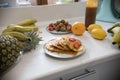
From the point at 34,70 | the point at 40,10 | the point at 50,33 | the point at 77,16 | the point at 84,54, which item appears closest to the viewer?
the point at 34,70

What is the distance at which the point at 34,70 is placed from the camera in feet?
2.04

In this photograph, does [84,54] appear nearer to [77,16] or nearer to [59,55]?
[59,55]

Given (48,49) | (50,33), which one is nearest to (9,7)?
(50,33)

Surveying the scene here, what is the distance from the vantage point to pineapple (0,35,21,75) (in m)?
0.58

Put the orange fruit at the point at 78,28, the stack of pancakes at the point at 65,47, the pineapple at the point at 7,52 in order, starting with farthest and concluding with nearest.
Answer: the orange fruit at the point at 78,28, the stack of pancakes at the point at 65,47, the pineapple at the point at 7,52

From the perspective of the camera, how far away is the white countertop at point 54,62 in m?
0.61

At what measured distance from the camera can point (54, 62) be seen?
0.67 metres

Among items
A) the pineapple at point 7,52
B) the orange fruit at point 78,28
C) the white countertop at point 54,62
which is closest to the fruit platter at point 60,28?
the orange fruit at point 78,28

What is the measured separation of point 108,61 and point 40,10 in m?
0.60

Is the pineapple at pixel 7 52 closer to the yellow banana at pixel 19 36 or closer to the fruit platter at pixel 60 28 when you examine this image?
the yellow banana at pixel 19 36

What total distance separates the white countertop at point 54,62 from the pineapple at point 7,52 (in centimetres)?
4

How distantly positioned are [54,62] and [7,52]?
0.66 feet

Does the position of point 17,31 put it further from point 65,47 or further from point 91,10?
point 91,10

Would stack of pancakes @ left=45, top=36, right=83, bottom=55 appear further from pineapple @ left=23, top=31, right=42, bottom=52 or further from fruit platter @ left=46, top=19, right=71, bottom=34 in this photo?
fruit platter @ left=46, top=19, right=71, bottom=34
